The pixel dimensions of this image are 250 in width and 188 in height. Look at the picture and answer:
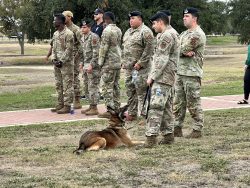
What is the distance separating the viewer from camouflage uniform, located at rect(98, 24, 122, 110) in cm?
1006

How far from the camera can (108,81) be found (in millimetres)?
10312

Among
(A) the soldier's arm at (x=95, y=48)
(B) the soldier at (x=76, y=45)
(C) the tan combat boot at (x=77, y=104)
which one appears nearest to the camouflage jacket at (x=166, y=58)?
(A) the soldier's arm at (x=95, y=48)

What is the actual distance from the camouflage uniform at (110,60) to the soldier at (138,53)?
36 centimetres

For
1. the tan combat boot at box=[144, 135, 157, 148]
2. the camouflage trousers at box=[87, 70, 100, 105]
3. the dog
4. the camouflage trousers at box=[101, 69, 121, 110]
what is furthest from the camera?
the camouflage trousers at box=[87, 70, 100, 105]

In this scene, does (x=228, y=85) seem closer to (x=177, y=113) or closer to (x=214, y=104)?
(x=214, y=104)

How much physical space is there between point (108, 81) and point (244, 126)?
2799 millimetres

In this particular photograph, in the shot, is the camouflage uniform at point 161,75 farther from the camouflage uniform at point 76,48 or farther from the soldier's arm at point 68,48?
the camouflage uniform at point 76,48

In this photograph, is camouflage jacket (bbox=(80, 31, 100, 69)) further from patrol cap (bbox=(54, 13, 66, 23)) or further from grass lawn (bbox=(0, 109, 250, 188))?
grass lawn (bbox=(0, 109, 250, 188))

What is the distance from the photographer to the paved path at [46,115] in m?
10.4

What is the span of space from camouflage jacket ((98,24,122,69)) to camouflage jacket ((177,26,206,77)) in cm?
224

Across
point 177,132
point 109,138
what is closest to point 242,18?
point 177,132

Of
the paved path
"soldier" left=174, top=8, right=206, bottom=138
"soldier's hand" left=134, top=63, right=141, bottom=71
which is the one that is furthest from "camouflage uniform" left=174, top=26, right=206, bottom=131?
the paved path

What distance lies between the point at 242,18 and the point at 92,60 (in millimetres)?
44356

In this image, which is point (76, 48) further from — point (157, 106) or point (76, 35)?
point (157, 106)
